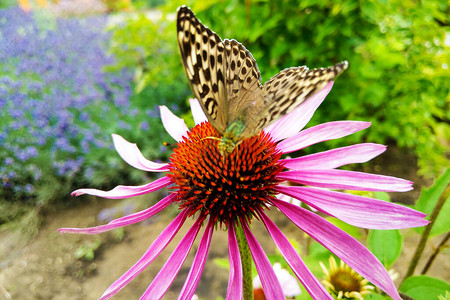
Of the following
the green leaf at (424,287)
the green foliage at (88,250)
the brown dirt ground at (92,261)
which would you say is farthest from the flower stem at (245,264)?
the green foliage at (88,250)

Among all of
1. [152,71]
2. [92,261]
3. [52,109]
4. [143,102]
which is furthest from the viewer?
[143,102]

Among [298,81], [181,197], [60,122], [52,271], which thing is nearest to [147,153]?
[60,122]

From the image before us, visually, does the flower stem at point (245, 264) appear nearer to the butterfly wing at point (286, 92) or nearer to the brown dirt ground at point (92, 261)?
the butterfly wing at point (286, 92)

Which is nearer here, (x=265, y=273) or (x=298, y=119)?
(x=265, y=273)

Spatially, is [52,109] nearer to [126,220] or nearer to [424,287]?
[126,220]

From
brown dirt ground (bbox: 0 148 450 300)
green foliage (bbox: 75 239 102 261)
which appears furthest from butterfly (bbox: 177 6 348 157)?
green foliage (bbox: 75 239 102 261)

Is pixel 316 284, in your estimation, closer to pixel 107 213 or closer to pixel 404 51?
pixel 404 51

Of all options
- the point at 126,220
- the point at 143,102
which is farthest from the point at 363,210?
the point at 143,102
